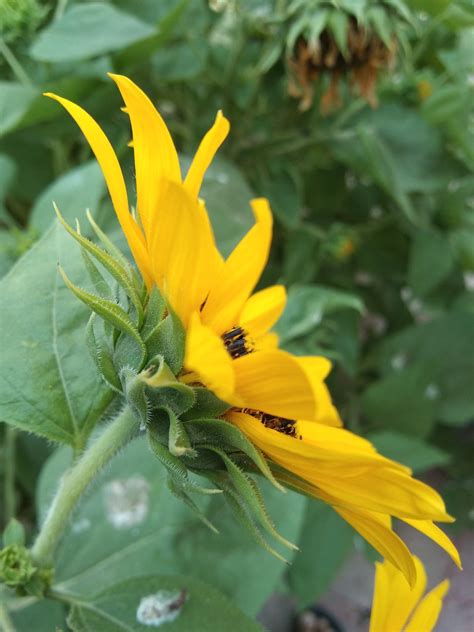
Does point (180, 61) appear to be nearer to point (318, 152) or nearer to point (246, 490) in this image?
point (318, 152)

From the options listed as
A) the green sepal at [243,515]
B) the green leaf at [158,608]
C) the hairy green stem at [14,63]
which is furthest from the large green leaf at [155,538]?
the hairy green stem at [14,63]

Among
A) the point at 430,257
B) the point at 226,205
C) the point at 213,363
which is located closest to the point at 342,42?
the point at 226,205

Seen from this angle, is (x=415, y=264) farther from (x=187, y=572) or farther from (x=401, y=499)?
(x=401, y=499)

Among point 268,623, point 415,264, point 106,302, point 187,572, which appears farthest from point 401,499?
point 268,623

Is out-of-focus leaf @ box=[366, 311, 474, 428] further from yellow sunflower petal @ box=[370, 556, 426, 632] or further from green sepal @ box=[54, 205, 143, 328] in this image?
green sepal @ box=[54, 205, 143, 328]

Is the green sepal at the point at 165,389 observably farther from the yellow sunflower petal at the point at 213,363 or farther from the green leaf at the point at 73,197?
the green leaf at the point at 73,197

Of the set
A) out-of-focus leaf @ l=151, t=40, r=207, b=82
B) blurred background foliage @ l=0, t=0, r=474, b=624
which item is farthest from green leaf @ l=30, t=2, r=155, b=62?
out-of-focus leaf @ l=151, t=40, r=207, b=82

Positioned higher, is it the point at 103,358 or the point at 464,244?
the point at 103,358
